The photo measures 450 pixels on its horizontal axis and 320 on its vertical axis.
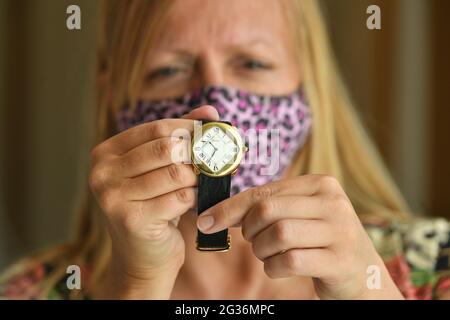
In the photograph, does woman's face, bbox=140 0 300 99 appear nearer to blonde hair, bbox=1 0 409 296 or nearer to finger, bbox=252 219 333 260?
blonde hair, bbox=1 0 409 296

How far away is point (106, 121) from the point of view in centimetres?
67

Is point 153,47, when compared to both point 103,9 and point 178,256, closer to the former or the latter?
point 103,9

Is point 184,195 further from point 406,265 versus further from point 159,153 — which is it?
point 406,265

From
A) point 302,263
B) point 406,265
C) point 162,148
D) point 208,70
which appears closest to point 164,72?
point 208,70

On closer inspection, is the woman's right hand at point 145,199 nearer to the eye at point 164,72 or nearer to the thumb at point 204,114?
the thumb at point 204,114

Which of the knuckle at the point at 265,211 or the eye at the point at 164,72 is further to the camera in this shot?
the eye at the point at 164,72

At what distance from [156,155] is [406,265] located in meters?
0.34

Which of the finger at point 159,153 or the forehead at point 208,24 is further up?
the forehead at point 208,24

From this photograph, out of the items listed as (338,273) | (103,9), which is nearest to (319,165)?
(338,273)

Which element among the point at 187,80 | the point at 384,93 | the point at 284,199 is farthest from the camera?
the point at 384,93

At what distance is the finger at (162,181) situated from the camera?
52 centimetres

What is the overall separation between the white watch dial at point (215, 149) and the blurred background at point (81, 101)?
0.68 ft

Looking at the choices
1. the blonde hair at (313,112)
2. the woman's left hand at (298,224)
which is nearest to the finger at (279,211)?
the woman's left hand at (298,224)
